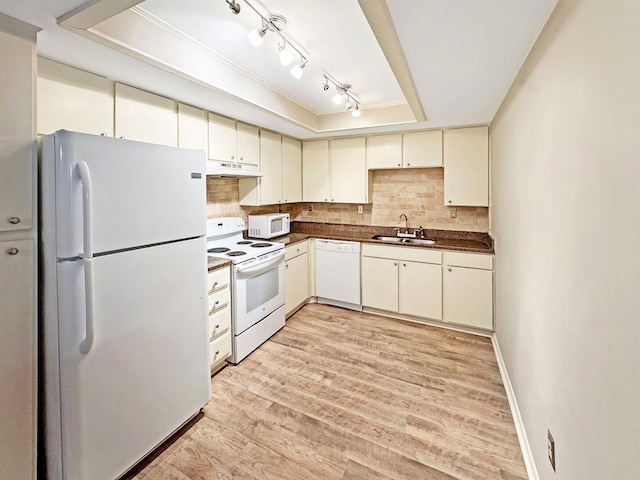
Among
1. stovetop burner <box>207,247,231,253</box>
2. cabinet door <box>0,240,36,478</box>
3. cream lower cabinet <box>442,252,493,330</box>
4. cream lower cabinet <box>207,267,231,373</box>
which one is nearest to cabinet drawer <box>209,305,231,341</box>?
cream lower cabinet <box>207,267,231,373</box>

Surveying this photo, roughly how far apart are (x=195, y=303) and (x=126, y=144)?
3.32 ft

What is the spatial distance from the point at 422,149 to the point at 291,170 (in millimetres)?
1658

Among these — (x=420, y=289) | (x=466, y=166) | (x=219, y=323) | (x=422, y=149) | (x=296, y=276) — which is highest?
(x=422, y=149)

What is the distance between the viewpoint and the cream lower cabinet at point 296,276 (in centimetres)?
360

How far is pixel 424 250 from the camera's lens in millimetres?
3410

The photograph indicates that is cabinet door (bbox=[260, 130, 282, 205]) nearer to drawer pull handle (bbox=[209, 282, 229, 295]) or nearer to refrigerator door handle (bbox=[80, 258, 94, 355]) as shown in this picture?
drawer pull handle (bbox=[209, 282, 229, 295])

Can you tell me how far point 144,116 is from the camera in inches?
85.8

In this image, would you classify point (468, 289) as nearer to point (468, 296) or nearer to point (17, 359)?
point (468, 296)

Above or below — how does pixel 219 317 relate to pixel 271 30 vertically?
below

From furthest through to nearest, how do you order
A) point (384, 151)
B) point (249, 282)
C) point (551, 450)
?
point (384, 151), point (249, 282), point (551, 450)

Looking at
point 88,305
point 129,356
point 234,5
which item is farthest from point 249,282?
point 234,5

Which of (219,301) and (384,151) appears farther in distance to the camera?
(384,151)

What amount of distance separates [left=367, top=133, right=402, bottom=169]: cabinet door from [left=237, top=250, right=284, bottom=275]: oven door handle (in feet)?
5.46

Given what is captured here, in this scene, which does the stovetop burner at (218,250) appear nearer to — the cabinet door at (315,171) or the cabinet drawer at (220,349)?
the cabinet drawer at (220,349)
